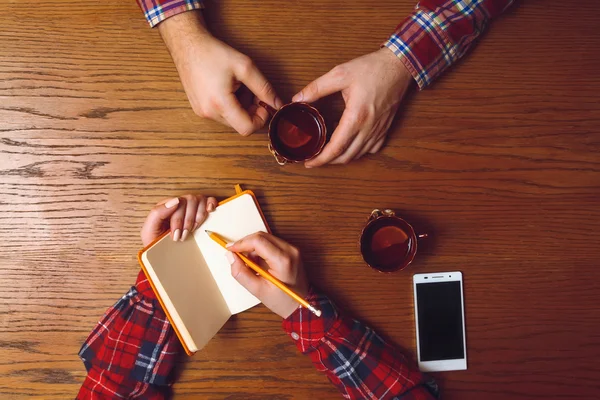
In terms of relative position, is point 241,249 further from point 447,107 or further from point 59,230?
point 447,107

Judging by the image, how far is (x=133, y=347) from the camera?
3.84 feet

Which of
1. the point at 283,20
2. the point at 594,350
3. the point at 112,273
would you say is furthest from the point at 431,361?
the point at 283,20

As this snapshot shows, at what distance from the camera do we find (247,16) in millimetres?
1234

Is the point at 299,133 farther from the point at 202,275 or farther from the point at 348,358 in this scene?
the point at 348,358

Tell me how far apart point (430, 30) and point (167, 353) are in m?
1.04

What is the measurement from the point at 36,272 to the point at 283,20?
909mm

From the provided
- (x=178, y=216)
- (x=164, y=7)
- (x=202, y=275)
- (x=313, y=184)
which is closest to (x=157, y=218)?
(x=178, y=216)

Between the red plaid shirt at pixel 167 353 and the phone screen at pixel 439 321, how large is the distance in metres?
0.09

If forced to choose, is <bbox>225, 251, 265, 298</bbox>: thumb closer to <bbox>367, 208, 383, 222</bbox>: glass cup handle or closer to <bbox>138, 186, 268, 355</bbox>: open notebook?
<bbox>138, 186, 268, 355</bbox>: open notebook

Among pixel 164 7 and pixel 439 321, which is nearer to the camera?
pixel 164 7

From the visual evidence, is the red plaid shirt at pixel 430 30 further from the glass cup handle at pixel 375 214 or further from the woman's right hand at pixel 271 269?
the woman's right hand at pixel 271 269

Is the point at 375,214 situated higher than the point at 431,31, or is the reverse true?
the point at 431,31

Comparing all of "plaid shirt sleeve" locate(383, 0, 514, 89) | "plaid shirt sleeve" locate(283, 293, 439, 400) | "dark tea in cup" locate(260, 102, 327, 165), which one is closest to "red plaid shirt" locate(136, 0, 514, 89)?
"plaid shirt sleeve" locate(383, 0, 514, 89)

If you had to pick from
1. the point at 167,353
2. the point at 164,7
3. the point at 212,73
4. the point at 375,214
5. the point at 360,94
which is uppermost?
the point at 164,7
